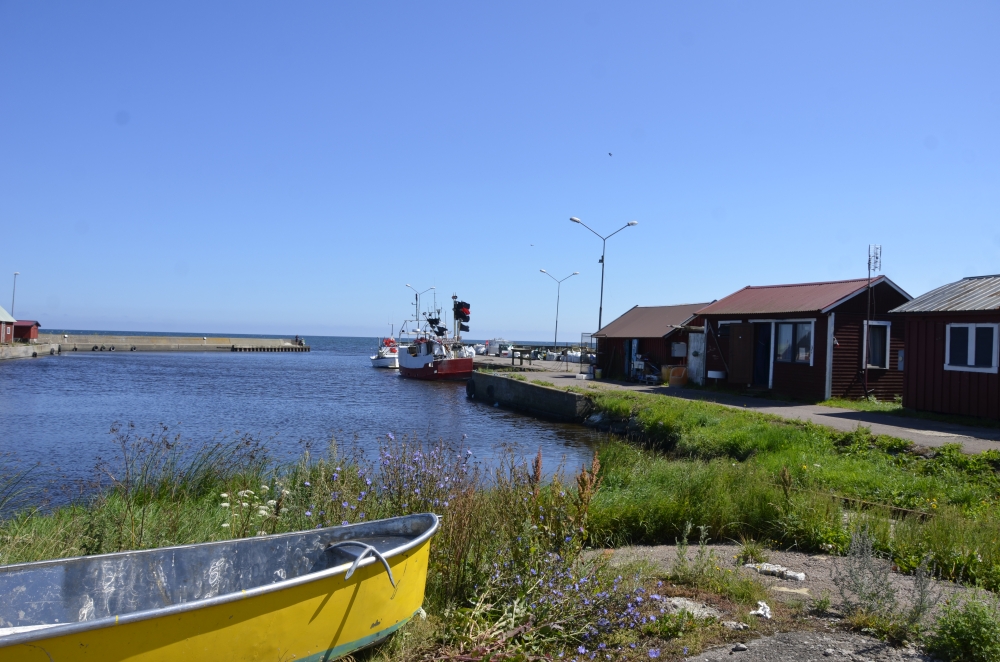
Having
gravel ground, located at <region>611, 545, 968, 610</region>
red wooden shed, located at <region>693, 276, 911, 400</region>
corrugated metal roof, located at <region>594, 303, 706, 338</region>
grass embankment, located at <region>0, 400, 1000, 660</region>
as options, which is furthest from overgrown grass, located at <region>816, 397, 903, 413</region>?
gravel ground, located at <region>611, 545, 968, 610</region>

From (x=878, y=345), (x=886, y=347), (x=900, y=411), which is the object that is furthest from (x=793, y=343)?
(x=900, y=411)

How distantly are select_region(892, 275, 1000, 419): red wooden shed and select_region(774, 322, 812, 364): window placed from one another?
390 cm

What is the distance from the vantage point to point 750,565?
6750 mm

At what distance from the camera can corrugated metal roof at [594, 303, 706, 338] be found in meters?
32.0

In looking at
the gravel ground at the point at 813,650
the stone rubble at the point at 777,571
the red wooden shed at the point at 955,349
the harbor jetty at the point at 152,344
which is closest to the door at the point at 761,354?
the red wooden shed at the point at 955,349

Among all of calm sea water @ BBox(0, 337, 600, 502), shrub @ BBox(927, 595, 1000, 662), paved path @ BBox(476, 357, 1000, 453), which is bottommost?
calm sea water @ BBox(0, 337, 600, 502)

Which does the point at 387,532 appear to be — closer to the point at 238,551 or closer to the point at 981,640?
the point at 238,551

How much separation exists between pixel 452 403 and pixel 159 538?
98.4ft

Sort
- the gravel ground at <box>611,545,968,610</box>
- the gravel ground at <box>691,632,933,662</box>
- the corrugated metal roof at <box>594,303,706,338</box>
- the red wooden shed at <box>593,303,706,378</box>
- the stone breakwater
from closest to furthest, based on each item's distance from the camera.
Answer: the gravel ground at <box>691,632,933,662</box> < the gravel ground at <box>611,545,968,610</box> < the red wooden shed at <box>593,303,706,378</box> < the corrugated metal roof at <box>594,303,706,338</box> < the stone breakwater

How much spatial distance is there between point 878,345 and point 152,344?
96.6m

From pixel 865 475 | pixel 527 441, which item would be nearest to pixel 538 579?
pixel 865 475

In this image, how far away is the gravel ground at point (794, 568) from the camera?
583 centimetres

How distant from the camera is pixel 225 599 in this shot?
3.74 m

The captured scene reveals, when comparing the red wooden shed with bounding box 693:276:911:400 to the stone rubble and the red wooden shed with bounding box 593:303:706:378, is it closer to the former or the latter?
the red wooden shed with bounding box 593:303:706:378
